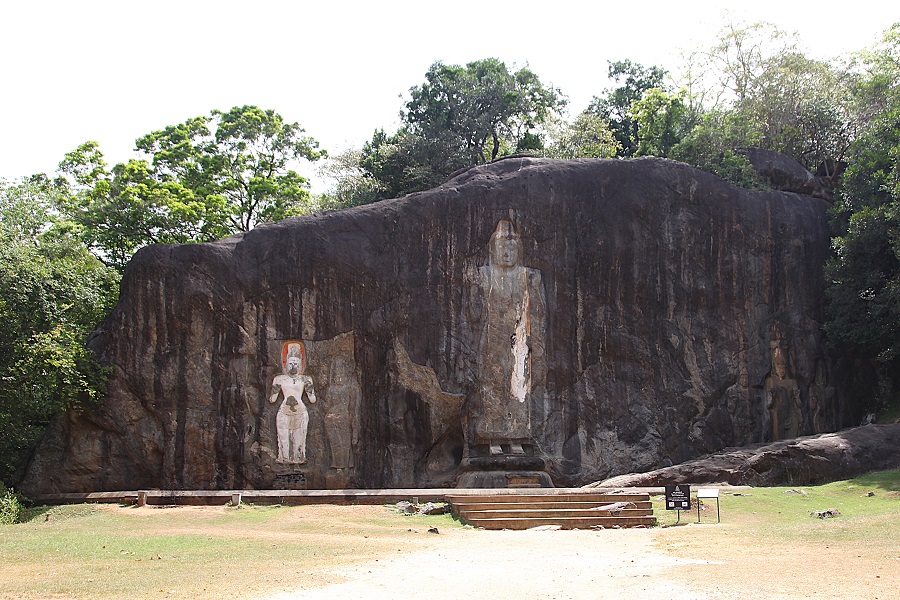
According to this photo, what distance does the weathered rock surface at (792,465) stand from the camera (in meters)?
20.8

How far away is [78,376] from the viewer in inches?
881

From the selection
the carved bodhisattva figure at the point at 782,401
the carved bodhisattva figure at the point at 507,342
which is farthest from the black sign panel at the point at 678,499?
the carved bodhisattva figure at the point at 782,401

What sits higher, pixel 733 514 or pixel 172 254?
pixel 172 254

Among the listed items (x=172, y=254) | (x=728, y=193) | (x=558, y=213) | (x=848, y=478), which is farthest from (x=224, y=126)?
(x=848, y=478)

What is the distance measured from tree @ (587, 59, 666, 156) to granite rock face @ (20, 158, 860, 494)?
17.8m

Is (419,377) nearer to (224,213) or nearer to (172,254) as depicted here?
(172,254)

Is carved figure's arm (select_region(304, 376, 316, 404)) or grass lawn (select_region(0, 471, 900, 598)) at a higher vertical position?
carved figure's arm (select_region(304, 376, 316, 404))

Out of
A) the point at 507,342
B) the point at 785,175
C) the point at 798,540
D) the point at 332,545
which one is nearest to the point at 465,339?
the point at 507,342

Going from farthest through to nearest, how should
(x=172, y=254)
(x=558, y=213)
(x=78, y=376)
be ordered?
1. (x=558, y=213)
2. (x=172, y=254)
3. (x=78, y=376)

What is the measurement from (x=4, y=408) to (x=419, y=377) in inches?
382

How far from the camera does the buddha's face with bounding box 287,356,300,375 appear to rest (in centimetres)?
2414

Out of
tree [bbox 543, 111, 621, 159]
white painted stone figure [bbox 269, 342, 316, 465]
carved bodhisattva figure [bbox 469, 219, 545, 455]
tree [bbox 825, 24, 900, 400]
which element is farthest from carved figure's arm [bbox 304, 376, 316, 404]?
tree [bbox 543, 111, 621, 159]

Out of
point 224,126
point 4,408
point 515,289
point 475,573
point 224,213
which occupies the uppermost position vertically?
point 224,126

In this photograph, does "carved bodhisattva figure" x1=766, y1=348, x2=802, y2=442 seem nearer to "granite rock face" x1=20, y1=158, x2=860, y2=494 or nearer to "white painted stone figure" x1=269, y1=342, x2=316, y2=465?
"granite rock face" x1=20, y1=158, x2=860, y2=494
